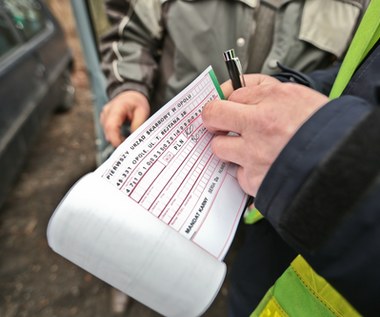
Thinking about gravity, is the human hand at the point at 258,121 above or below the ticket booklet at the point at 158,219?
above

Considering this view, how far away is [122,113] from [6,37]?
1809mm

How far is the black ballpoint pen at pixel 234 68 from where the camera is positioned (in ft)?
1.81

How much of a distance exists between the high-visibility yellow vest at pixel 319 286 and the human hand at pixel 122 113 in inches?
21.1

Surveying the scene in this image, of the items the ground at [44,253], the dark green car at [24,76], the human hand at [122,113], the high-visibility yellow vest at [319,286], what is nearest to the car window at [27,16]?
the dark green car at [24,76]

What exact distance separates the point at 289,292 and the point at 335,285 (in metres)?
0.22

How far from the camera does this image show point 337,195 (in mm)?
354

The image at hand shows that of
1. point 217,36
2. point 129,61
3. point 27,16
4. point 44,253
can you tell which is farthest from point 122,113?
point 27,16

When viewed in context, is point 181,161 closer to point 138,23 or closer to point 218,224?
point 218,224

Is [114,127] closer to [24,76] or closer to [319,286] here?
[319,286]

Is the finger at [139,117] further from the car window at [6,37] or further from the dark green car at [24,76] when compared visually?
the car window at [6,37]

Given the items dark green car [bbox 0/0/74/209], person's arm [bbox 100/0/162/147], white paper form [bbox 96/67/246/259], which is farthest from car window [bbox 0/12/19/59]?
white paper form [bbox 96/67/246/259]

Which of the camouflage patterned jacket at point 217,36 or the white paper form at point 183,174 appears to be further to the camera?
the camouflage patterned jacket at point 217,36

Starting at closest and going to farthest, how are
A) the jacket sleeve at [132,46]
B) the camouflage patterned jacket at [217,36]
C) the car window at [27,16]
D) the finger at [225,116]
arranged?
the finger at [225,116], the camouflage patterned jacket at [217,36], the jacket sleeve at [132,46], the car window at [27,16]

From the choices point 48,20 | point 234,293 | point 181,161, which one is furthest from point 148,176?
point 48,20
